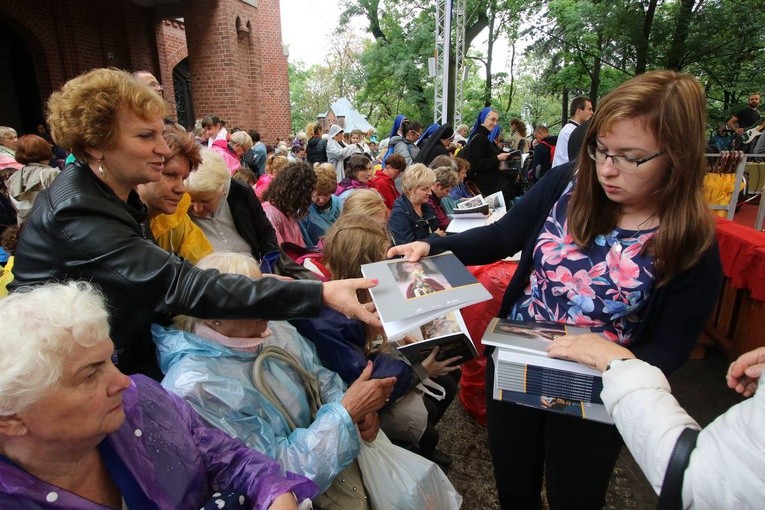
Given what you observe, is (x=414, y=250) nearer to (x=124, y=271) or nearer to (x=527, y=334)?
(x=527, y=334)

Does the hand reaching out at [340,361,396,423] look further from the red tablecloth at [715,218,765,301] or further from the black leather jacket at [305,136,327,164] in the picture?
the black leather jacket at [305,136,327,164]

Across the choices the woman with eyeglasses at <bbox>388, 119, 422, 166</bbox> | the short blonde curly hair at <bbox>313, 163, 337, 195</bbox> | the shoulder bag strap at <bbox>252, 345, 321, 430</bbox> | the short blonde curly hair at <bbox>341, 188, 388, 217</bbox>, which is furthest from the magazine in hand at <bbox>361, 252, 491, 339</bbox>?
the woman with eyeglasses at <bbox>388, 119, 422, 166</bbox>

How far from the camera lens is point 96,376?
1.04m

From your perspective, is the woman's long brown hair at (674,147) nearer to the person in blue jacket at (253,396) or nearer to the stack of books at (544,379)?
the stack of books at (544,379)

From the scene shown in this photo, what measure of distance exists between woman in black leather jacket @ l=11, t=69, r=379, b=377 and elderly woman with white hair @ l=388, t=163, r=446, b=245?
98.0 inches

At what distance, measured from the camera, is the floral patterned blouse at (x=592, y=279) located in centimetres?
131

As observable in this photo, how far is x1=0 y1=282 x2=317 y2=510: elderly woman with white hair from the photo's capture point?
934 millimetres

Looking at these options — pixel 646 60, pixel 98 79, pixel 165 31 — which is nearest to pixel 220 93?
pixel 165 31

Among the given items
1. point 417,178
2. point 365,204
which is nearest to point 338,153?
point 417,178

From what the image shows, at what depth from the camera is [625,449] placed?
2730mm

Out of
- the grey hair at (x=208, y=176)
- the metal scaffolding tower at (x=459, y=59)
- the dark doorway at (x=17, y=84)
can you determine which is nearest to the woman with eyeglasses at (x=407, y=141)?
the grey hair at (x=208, y=176)

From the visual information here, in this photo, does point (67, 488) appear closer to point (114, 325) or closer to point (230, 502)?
point (230, 502)

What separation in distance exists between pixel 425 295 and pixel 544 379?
0.41 m

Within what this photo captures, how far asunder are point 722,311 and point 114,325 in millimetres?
4384
